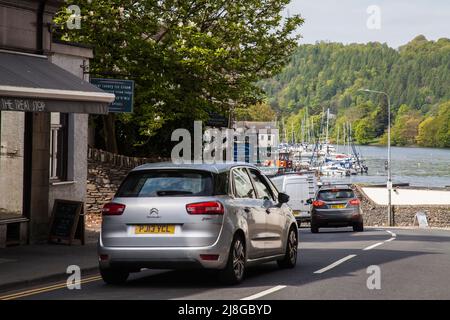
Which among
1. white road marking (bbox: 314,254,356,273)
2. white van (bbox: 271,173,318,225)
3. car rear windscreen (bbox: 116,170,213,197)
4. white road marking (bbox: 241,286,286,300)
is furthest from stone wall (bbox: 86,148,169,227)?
white road marking (bbox: 241,286,286,300)

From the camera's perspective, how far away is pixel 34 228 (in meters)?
21.1

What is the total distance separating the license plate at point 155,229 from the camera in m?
13.1

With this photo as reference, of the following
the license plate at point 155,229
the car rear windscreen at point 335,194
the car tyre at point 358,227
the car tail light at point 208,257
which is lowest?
the car tyre at point 358,227

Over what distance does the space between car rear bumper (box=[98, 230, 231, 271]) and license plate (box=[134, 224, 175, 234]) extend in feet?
0.73

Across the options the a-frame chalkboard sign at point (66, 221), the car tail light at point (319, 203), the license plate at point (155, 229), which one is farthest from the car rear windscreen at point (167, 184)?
the car tail light at point (319, 203)

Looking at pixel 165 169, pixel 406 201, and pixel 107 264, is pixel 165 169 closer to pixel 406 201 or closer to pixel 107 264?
pixel 107 264

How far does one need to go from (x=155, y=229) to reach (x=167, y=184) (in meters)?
0.71

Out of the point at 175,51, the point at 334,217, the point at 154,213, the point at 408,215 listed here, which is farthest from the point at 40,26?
the point at 408,215

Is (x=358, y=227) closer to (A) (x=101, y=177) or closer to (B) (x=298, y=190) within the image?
(B) (x=298, y=190)

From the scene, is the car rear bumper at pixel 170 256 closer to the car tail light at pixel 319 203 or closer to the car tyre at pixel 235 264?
the car tyre at pixel 235 264

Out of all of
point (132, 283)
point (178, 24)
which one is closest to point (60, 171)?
point (178, 24)

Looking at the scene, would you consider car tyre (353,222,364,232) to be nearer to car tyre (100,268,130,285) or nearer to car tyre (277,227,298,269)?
car tyre (277,227,298,269)

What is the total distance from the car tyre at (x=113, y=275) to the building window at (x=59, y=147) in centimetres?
912

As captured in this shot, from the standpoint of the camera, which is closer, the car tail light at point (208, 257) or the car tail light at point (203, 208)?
the car tail light at point (208, 257)
